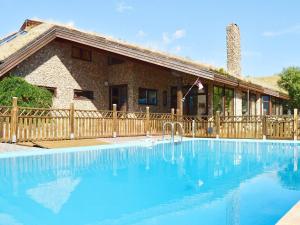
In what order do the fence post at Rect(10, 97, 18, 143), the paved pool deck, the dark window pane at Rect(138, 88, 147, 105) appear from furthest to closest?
the dark window pane at Rect(138, 88, 147, 105) → the fence post at Rect(10, 97, 18, 143) → the paved pool deck

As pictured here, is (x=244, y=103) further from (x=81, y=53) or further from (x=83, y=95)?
(x=81, y=53)

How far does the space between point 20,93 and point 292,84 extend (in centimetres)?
2274

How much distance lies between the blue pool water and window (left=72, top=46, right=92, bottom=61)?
10.1 m

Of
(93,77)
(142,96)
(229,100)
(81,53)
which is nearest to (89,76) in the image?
(93,77)

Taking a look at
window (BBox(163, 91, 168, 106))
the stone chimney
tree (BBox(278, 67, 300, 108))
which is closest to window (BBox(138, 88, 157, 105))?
window (BBox(163, 91, 168, 106))

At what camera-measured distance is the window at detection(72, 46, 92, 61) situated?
20062mm

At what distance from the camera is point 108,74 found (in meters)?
21.7

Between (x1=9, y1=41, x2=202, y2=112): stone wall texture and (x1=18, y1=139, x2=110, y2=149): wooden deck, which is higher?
(x1=9, y1=41, x2=202, y2=112): stone wall texture

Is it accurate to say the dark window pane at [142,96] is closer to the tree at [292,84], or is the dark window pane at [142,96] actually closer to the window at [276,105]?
the window at [276,105]

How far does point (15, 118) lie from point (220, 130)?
10361mm

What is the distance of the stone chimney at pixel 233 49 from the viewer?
1080 inches

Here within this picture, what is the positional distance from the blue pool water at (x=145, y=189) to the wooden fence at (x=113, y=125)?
1.93 m

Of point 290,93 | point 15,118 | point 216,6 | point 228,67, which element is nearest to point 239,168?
point 15,118

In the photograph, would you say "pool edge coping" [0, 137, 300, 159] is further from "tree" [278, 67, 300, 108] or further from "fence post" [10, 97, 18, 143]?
"tree" [278, 67, 300, 108]
